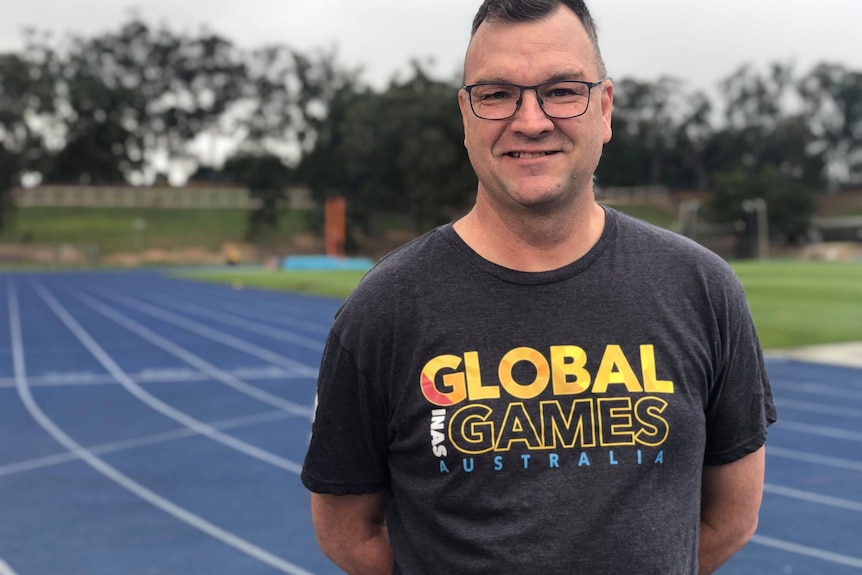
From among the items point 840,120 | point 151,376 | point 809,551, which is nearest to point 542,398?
point 809,551

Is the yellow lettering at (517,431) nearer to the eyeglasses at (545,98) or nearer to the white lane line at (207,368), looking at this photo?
the eyeglasses at (545,98)

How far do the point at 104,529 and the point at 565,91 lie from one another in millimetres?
4887

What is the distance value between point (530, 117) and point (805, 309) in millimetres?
17193

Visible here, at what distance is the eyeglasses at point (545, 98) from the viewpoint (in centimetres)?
168

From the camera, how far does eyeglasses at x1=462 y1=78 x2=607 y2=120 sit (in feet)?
5.50

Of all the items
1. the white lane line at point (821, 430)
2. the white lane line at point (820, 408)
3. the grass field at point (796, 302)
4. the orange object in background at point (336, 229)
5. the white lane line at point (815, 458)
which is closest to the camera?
the white lane line at point (815, 458)

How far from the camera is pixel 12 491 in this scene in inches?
254

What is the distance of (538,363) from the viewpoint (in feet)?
5.38

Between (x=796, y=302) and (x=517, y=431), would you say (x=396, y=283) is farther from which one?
(x=796, y=302)

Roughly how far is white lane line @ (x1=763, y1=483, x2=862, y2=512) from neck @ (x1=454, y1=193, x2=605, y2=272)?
4.74 metres

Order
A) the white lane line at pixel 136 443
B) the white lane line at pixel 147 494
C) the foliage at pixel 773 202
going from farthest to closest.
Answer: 1. the foliage at pixel 773 202
2. the white lane line at pixel 136 443
3. the white lane line at pixel 147 494

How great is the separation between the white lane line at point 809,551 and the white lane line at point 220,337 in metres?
6.49

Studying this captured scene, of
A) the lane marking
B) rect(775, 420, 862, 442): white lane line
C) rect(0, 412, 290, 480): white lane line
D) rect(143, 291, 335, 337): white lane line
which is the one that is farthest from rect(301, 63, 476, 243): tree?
rect(775, 420, 862, 442): white lane line

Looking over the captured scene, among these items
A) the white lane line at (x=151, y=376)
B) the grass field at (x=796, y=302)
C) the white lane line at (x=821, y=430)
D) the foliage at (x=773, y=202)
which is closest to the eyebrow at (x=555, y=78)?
the white lane line at (x=821, y=430)
